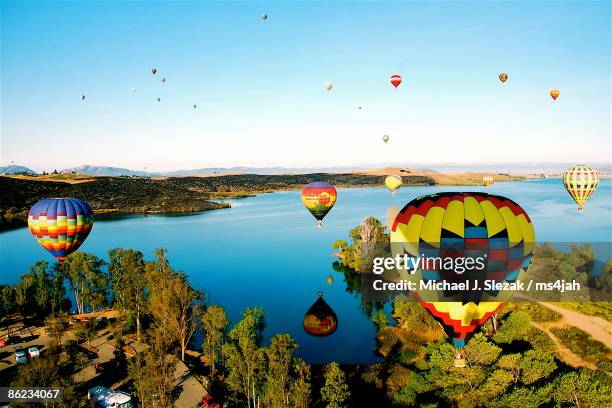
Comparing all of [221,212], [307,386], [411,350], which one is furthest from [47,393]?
[221,212]

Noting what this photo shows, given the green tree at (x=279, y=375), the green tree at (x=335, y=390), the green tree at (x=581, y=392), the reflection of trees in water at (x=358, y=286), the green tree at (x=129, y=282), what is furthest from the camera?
the reflection of trees in water at (x=358, y=286)

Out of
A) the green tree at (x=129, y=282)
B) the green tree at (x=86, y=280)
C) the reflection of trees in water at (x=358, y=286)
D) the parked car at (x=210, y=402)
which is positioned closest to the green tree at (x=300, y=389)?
the parked car at (x=210, y=402)

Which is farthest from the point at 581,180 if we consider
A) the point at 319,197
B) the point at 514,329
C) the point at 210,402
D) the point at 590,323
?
the point at 210,402

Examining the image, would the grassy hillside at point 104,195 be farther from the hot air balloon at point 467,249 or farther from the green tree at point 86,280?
the hot air balloon at point 467,249

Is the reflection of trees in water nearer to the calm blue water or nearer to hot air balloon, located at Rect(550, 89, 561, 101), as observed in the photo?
the calm blue water

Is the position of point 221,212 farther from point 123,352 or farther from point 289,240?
point 123,352

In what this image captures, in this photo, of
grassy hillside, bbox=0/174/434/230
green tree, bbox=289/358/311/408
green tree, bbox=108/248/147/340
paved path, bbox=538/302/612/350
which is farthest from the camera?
grassy hillside, bbox=0/174/434/230

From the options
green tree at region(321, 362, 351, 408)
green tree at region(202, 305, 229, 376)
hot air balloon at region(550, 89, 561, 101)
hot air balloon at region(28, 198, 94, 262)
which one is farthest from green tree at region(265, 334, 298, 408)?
hot air balloon at region(550, 89, 561, 101)
